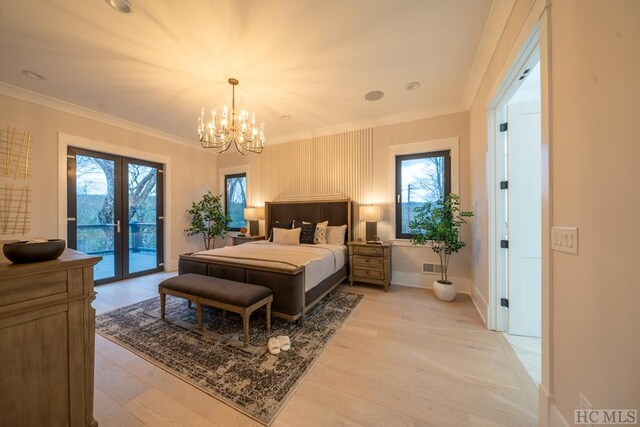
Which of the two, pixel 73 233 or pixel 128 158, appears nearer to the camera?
pixel 73 233

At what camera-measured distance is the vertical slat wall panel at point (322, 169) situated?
408 cm

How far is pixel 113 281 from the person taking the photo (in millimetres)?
3898

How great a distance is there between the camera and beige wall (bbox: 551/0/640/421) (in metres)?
0.77

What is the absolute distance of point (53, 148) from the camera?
323 centimetres

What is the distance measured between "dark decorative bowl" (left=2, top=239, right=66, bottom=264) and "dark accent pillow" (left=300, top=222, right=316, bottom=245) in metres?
3.07

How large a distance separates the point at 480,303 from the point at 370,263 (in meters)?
1.45

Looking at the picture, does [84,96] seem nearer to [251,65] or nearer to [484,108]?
[251,65]

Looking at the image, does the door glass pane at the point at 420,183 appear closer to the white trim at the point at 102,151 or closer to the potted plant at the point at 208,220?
the potted plant at the point at 208,220

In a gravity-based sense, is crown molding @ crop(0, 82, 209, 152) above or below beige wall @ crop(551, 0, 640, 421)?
above

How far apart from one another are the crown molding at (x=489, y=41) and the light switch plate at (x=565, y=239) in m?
1.75

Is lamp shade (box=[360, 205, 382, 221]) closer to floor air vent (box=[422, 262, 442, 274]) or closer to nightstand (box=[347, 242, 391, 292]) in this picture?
nightstand (box=[347, 242, 391, 292])

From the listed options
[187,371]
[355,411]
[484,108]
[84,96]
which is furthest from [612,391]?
[84,96]

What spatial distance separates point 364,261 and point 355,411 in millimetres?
2310

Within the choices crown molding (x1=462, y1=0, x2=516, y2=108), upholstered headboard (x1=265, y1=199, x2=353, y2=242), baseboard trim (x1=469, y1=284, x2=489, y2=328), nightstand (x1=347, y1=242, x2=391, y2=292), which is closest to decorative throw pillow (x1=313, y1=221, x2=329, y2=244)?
upholstered headboard (x1=265, y1=199, x2=353, y2=242)
